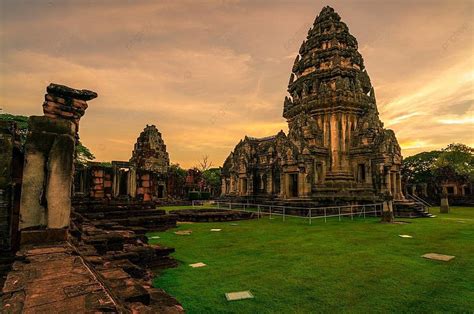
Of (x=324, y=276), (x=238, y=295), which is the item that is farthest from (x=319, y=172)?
(x=238, y=295)

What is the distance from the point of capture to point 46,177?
459 cm

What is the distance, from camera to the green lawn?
12.8 feet

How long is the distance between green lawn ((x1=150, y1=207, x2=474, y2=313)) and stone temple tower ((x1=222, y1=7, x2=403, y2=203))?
11323 millimetres

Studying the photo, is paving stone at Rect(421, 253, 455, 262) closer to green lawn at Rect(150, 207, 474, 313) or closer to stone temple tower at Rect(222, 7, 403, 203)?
green lawn at Rect(150, 207, 474, 313)

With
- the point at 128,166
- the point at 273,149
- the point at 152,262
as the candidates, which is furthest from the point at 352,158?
the point at 152,262

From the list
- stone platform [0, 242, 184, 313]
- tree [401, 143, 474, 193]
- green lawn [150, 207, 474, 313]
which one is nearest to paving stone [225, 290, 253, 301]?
green lawn [150, 207, 474, 313]

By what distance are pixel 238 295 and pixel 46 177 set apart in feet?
12.1

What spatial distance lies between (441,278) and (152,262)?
5.59 metres

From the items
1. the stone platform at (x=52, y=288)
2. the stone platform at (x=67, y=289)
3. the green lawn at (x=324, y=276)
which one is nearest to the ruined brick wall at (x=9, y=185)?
the stone platform at (x=67, y=289)

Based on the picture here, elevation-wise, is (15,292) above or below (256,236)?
above

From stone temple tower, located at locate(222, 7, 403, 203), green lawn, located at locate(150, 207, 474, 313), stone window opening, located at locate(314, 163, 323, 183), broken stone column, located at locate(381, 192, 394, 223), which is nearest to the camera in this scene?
green lawn, located at locate(150, 207, 474, 313)

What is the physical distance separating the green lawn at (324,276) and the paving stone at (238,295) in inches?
3.9

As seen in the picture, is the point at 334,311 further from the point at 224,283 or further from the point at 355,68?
the point at 355,68

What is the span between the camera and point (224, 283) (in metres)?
4.79
